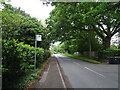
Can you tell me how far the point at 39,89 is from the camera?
6.04 metres

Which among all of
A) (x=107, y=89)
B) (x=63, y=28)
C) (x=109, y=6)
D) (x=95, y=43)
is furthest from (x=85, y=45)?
(x=107, y=89)

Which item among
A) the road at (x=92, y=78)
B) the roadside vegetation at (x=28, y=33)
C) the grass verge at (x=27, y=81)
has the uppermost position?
the roadside vegetation at (x=28, y=33)

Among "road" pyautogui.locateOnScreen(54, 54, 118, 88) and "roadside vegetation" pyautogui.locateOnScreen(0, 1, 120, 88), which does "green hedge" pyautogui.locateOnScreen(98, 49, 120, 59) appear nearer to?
"roadside vegetation" pyautogui.locateOnScreen(0, 1, 120, 88)

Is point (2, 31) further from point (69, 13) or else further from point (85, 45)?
point (85, 45)

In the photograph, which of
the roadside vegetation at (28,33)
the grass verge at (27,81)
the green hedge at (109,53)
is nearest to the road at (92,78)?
the grass verge at (27,81)

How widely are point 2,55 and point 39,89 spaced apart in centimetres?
280

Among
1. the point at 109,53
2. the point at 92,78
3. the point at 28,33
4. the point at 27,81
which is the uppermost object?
the point at 28,33

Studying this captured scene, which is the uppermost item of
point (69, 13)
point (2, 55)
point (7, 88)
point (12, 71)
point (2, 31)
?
point (69, 13)

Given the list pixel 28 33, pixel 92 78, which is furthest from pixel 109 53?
pixel 92 78

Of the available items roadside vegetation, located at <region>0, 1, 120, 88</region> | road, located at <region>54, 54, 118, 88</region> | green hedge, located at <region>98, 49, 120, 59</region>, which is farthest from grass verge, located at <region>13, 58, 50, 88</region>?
green hedge, located at <region>98, 49, 120, 59</region>

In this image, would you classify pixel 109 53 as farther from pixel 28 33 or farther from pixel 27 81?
pixel 27 81

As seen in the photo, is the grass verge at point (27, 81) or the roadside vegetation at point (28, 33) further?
the grass verge at point (27, 81)

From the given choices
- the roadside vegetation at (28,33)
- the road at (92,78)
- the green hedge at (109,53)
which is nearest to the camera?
the roadside vegetation at (28,33)

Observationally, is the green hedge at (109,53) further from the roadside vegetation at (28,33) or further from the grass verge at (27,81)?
the grass verge at (27,81)
